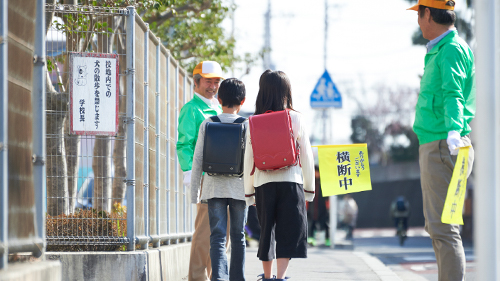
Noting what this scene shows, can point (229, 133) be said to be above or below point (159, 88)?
below

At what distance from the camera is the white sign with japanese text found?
530 cm

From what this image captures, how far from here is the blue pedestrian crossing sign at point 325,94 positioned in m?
13.7

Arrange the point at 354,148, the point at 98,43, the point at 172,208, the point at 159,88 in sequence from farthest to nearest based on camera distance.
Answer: the point at 172,208, the point at 159,88, the point at 98,43, the point at 354,148

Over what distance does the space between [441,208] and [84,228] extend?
10.0 feet

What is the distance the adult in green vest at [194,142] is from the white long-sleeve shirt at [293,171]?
0.67 meters

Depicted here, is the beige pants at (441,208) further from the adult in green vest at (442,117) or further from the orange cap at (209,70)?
the orange cap at (209,70)

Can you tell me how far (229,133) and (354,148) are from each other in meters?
1.14

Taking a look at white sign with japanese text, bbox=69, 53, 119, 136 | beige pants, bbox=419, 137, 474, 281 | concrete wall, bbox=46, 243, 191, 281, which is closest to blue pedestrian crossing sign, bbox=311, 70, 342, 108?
white sign with japanese text, bbox=69, 53, 119, 136

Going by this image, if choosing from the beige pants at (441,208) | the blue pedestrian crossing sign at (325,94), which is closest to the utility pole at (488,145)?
the beige pants at (441,208)

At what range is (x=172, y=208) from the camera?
7.53 metres

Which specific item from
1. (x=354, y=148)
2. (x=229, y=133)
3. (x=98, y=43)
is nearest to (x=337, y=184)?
(x=354, y=148)

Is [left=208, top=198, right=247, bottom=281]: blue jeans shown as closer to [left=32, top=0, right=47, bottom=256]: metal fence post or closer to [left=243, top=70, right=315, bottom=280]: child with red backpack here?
[left=243, top=70, right=315, bottom=280]: child with red backpack

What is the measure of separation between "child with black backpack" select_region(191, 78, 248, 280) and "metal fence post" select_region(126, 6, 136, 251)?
667mm

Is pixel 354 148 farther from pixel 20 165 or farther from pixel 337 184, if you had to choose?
pixel 20 165
